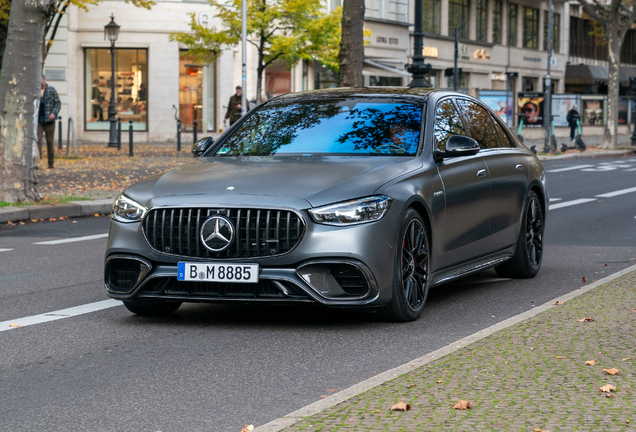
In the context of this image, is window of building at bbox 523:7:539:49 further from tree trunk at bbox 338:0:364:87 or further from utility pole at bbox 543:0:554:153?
tree trunk at bbox 338:0:364:87

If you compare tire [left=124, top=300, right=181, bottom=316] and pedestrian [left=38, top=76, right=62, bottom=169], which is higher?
pedestrian [left=38, top=76, right=62, bottom=169]

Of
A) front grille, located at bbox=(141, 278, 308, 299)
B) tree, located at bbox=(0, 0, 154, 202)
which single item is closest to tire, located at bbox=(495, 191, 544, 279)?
front grille, located at bbox=(141, 278, 308, 299)

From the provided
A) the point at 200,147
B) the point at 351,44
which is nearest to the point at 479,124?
the point at 200,147

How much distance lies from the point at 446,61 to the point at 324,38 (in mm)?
21985

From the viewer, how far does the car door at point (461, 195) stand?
7484 mm

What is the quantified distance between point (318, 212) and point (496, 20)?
59.4 meters

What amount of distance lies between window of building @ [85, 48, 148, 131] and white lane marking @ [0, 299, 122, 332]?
36446mm

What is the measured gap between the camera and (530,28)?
2677 inches

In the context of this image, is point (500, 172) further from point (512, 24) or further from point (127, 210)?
point (512, 24)

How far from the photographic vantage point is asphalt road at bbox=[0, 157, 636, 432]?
4.79 m

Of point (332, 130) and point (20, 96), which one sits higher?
point (20, 96)

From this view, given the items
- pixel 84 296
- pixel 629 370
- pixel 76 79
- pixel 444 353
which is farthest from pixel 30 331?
pixel 76 79

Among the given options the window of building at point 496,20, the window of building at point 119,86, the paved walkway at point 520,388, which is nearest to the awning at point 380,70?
the window of building at point 119,86

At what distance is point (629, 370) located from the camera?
5074 mm
